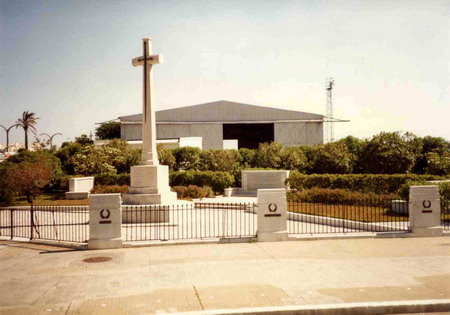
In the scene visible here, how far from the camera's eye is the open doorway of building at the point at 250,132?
61.2m

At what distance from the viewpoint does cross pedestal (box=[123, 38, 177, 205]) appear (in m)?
19.5

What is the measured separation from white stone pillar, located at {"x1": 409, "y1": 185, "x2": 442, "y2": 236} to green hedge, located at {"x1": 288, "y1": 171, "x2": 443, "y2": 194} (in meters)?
12.6

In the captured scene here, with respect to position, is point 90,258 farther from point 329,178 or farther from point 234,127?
point 234,127

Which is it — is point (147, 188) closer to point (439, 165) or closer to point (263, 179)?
point (263, 179)

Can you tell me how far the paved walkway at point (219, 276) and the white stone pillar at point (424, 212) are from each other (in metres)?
0.89

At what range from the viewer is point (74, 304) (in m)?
7.62

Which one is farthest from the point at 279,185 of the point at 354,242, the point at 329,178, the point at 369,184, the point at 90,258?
the point at 90,258

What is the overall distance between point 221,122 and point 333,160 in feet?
77.3

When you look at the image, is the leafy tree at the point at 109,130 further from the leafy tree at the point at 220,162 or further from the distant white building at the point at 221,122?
the leafy tree at the point at 220,162

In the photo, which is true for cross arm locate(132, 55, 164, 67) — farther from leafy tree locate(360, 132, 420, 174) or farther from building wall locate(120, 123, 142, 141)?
building wall locate(120, 123, 142, 141)

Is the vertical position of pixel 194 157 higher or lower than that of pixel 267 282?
higher

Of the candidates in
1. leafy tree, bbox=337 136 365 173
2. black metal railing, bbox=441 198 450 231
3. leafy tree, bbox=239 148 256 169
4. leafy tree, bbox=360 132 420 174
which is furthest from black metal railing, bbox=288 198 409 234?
leafy tree, bbox=239 148 256 169

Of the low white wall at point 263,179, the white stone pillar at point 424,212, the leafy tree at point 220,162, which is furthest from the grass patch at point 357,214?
the leafy tree at point 220,162

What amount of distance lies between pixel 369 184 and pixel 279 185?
6.52m
